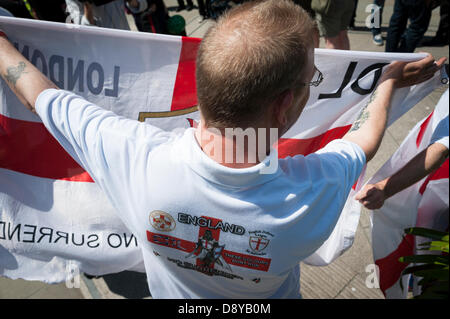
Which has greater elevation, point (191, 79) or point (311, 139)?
point (191, 79)

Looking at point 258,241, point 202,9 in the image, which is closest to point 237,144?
point 258,241

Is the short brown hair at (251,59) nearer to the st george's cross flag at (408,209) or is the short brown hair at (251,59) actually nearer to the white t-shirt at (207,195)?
the white t-shirt at (207,195)

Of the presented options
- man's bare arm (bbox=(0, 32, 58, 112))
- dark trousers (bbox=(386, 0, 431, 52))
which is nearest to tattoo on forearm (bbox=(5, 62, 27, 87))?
man's bare arm (bbox=(0, 32, 58, 112))

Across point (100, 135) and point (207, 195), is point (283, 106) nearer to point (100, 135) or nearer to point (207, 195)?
point (207, 195)

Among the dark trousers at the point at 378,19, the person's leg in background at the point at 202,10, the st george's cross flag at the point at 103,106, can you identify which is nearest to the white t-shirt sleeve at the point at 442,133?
the st george's cross flag at the point at 103,106

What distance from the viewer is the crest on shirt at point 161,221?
1133 millimetres

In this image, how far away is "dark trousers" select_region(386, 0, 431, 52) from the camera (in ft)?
14.4

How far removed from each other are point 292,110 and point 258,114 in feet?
0.47

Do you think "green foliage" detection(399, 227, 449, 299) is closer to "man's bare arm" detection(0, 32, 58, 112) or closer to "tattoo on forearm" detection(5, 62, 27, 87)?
"man's bare arm" detection(0, 32, 58, 112)

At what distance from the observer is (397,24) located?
4586 millimetres

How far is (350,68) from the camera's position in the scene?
5.77 feet

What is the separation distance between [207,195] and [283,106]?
14.1 inches
